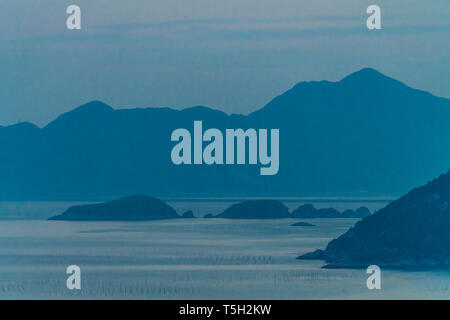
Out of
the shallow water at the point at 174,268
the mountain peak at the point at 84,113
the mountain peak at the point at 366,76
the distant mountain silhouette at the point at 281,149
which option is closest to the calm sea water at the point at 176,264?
the shallow water at the point at 174,268

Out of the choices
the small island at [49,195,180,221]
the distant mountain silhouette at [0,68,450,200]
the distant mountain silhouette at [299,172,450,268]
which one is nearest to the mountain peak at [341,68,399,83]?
the distant mountain silhouette at [0,68,450,200]

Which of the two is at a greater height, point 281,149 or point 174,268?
point 281,149

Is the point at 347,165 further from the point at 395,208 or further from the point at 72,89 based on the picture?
the point at 72,89

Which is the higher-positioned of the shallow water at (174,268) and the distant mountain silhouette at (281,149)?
the distant mountain silhouette at (281,149)

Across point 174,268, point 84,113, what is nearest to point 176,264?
point 174,268

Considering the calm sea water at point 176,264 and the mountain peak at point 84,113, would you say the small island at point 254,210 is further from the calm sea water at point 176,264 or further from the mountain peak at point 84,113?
the mountain peak at point 84,113

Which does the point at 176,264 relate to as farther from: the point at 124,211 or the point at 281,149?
the point at 281,149

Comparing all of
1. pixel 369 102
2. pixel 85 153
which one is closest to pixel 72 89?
pixel 85 153
